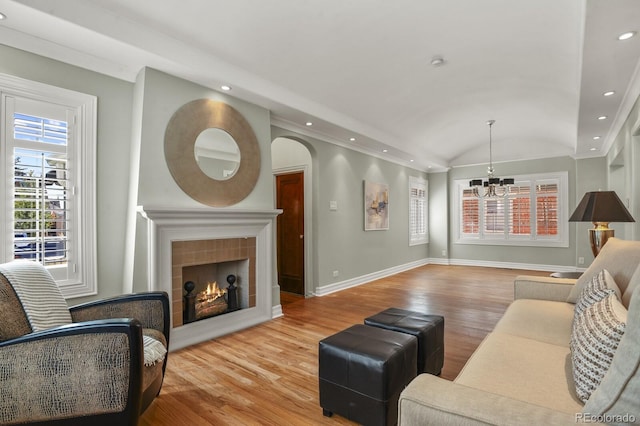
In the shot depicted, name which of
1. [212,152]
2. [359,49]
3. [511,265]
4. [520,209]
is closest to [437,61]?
[359,49]

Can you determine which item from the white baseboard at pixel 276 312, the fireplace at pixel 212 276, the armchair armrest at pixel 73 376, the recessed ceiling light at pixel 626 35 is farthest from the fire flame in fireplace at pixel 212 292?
the recessed ceiling light at pixel 626 35

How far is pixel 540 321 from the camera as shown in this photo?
2207 mm

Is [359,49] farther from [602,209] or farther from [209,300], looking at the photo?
[209,300]

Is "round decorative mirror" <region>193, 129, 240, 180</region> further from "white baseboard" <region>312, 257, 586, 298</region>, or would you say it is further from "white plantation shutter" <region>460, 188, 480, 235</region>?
"white plantation shutter" <region>460, 188, 480, 235</region>

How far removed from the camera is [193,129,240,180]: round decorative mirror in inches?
134

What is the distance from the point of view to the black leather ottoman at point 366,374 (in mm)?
1801

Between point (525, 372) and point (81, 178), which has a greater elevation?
point (81, 178)

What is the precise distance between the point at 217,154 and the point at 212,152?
6 cm

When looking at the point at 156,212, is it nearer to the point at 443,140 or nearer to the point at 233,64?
the point at 233,64

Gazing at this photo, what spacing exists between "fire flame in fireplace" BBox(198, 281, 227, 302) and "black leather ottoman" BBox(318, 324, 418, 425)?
2092 millimetres

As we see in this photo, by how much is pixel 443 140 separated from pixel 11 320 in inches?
281

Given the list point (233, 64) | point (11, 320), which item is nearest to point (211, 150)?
point (233, 64)

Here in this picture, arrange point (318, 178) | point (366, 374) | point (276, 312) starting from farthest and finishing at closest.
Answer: point (318, 178)
point (276, 312)
point (366, 374)

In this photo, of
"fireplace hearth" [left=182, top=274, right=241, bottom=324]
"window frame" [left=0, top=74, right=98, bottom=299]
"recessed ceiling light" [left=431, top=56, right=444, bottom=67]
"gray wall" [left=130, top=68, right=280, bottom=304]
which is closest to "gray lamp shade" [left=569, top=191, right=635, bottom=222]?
"recessed ceiling light" [left=431, top=56, right=444, bottom=67]
